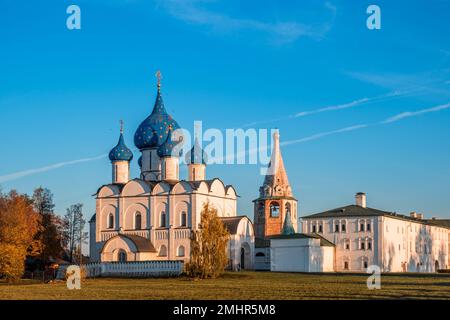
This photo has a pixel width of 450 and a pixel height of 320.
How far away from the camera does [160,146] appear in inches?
2554

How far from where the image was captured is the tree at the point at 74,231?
246 feet

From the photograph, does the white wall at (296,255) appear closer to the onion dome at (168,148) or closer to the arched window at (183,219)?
the arched window at (183,219)

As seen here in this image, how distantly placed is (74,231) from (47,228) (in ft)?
34.3

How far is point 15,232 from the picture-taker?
179ft

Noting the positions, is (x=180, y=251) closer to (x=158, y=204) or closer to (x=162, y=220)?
(x=162, y=220)

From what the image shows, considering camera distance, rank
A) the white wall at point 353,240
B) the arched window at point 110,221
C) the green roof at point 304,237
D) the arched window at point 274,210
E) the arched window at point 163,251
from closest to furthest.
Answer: the arched window at point 163,251
the green roof at point 304,237
the arched window at point 110,221
the white wall at point 353,240
the arched window at point 274,210

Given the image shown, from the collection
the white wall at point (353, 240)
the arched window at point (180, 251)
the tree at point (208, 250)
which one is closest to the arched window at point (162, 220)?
the arched window at point (180, 251)

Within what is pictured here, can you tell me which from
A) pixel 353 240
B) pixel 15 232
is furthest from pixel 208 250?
pixel 353 240

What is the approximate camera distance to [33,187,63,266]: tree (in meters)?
64.3

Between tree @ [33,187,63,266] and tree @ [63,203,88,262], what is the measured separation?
4239 mm

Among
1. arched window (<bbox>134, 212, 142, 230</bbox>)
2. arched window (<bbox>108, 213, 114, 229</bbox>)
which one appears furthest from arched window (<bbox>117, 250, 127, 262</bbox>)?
arched window (<bbox>108, 213, 114, 229</bbox>)

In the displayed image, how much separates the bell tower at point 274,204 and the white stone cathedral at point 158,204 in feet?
21.7
